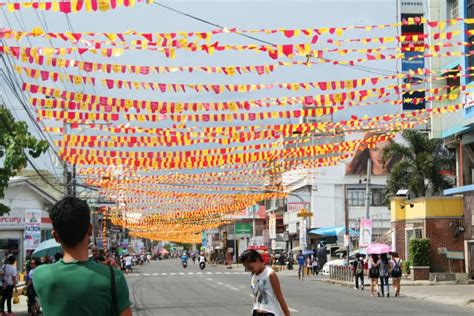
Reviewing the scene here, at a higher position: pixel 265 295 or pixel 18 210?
pixel 18 210

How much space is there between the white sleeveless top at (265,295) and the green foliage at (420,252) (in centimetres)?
3181

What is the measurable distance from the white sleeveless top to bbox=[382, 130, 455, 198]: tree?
132 ft

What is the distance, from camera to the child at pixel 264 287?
10.1m

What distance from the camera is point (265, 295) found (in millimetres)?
10148

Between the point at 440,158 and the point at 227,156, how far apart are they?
2146 cm

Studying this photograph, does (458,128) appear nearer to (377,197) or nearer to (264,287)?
(264,287)

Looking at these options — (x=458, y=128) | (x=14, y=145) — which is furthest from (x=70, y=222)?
(x=458, y=128)

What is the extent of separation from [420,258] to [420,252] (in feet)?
Result: 1.50

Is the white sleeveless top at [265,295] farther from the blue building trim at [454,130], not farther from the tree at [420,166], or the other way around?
the tree at [420,166]

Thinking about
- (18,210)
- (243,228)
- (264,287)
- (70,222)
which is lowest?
(264,287)

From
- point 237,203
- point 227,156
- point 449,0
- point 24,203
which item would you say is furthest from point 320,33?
point 237,203

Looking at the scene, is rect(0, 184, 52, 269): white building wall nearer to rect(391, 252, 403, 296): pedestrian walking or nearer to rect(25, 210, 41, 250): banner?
rect(25, 210, 41, 250): banner

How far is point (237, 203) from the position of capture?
70.6 metres

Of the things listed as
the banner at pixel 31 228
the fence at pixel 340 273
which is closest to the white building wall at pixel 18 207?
the banner at pixel 31 228
